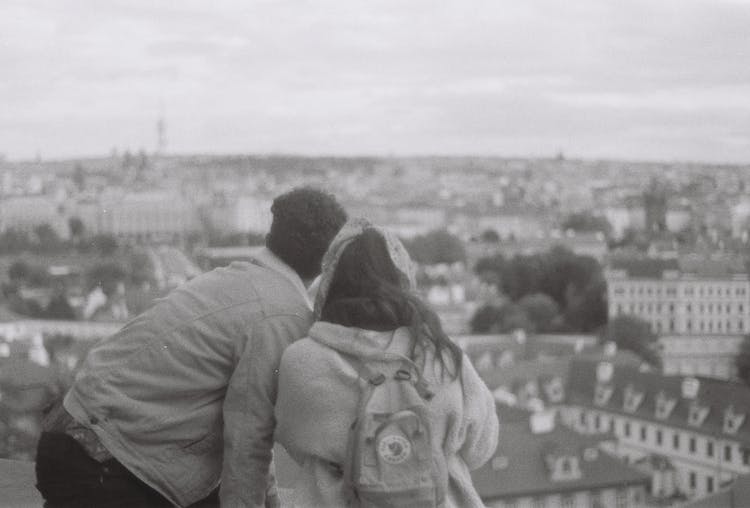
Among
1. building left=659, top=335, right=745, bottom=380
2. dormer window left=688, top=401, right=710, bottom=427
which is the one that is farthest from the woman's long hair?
building left=659, top=335, right=745, bottom=380

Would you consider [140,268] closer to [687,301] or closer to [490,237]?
[687,301]

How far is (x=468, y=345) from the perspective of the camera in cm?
2128

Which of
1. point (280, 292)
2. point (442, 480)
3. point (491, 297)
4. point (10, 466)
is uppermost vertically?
point (280, 292)

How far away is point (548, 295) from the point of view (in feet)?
95.5

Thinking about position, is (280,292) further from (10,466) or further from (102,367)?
(10,466)

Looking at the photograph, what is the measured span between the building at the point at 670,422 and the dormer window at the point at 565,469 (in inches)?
87.2

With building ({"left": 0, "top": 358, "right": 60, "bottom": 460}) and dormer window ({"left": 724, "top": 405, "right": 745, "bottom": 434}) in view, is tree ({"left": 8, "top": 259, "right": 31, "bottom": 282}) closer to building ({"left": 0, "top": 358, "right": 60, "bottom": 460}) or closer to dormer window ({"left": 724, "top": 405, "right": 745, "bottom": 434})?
building ({"left": 0, "top": 358, "right": 60, "bottom": 460})

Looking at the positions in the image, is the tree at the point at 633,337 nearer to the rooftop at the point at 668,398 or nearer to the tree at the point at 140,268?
the rooftop at the point at 668,398

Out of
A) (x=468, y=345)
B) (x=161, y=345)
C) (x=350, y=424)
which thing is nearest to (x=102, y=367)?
(x=161, y=345)

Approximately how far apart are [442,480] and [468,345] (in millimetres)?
20121

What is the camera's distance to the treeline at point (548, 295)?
25.5m

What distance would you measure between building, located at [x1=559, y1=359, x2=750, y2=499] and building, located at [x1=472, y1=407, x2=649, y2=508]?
4.90 feet

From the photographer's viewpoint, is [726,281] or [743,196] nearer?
[726,281]

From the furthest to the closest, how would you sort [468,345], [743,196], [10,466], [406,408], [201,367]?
[743,196], [468,345], [10,466], [201,367], [406,408]
